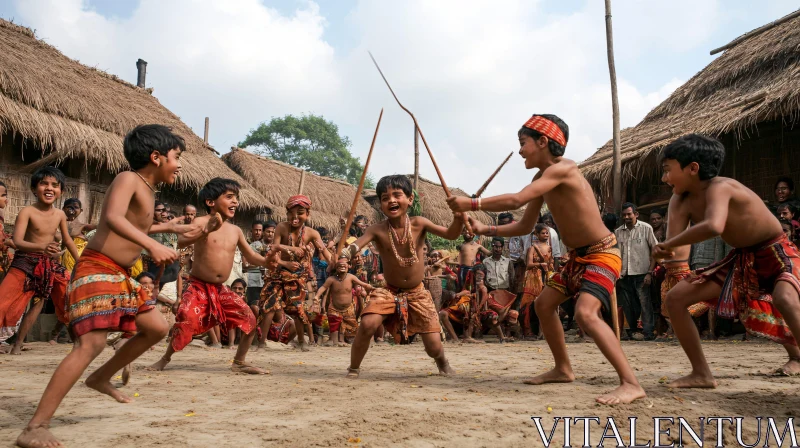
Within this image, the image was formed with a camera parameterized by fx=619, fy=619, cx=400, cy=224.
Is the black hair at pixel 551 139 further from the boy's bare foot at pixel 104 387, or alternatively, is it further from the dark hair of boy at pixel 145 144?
the boy's bare foot at pixel 104 387

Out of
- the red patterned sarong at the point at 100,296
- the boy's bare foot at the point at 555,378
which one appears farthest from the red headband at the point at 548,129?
the red patterned sarong at the point at 100,296

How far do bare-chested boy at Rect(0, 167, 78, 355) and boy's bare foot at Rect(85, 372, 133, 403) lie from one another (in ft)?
9.86

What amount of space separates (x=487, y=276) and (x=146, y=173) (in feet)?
22.5

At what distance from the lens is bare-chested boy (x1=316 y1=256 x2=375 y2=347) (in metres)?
8.15

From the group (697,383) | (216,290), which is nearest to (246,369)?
(216,290)

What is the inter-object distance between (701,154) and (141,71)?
16.1 m

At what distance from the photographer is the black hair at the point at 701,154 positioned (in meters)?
3.47

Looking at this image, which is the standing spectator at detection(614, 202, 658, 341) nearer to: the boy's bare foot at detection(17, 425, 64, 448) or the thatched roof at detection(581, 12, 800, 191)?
the thatched roof at detection(581, 12, 800, 191)

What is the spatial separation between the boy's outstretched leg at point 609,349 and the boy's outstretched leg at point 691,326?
0.52 meters

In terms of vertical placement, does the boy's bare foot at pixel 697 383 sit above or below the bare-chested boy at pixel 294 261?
below

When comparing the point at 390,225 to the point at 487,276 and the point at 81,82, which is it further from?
the point at 81,82

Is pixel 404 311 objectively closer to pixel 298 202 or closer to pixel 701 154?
pixel 298 202

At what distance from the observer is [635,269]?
7.99m

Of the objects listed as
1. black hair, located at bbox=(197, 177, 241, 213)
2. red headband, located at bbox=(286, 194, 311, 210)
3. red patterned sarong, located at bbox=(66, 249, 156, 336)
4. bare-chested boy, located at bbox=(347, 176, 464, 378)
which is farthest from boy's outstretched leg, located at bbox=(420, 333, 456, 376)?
red patterned sarong, located at bbox=(66, 249, 156, 336)
